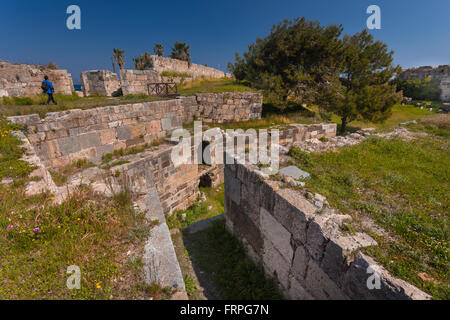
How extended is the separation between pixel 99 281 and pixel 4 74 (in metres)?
10.8

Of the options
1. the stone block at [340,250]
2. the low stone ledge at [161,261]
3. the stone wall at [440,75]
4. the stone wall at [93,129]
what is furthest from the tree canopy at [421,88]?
the low stone ledge at [161,261]

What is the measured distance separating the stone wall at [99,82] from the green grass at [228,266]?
1203cm

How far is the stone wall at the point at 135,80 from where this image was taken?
37.0ft

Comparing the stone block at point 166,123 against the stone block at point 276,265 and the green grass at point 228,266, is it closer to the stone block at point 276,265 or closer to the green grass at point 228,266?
the green grass at point 228,266

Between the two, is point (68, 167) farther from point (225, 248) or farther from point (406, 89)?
point (406, 89)

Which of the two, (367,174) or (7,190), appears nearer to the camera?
(7,190)

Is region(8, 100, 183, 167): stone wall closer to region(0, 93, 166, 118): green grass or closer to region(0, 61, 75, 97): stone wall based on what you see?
region(0, 93, 166, 118): green grass

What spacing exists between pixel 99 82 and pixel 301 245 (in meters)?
14.8

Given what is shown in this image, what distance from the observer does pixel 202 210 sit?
7055mm

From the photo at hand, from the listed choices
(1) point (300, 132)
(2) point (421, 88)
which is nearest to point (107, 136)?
(1) point (300, 132)

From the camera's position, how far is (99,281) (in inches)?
76.2
